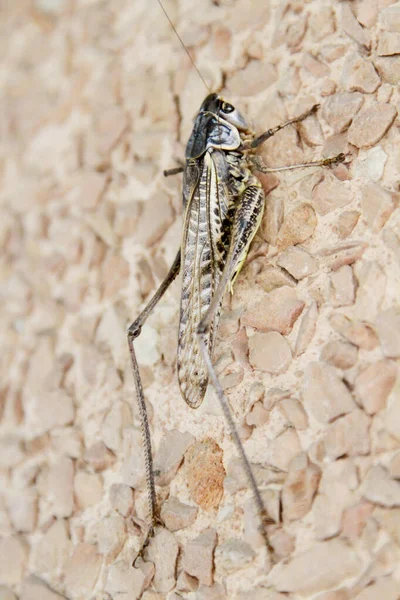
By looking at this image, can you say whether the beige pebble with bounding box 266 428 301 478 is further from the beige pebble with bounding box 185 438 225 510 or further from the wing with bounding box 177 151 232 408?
the wing with bounding box 177 151 232 408

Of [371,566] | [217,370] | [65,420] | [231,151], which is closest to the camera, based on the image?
[371,566]

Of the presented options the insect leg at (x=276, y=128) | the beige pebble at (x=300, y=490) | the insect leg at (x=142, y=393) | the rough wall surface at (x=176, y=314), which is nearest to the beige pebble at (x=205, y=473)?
the rough wall surface at (x=176, y=314)

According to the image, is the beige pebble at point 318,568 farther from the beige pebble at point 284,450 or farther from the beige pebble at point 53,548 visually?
the beige pebble at point 53,548

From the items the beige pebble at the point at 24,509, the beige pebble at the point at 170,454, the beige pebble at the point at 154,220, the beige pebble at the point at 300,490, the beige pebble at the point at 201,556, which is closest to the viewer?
the beige pebble at the point at 300,490

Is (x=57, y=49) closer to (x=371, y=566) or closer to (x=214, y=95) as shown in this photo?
(x=214, y=95)

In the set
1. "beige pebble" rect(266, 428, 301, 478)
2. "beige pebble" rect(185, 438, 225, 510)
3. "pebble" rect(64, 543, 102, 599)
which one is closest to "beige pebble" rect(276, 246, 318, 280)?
"beige pebble" rect(266, 428, 301, 478)

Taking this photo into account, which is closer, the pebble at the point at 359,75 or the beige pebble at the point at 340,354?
the beige pebble at the point at 340,354

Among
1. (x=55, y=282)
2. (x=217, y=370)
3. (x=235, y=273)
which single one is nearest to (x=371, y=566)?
(x=217, y=370)
